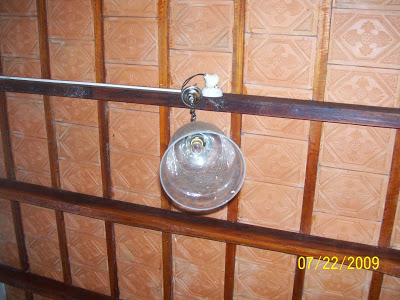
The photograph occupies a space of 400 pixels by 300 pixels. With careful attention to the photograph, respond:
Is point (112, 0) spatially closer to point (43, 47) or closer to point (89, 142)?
point (43, 47)

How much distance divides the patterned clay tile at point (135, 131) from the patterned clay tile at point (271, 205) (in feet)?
2.69

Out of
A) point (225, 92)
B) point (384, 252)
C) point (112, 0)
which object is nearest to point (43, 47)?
point (112, 0)

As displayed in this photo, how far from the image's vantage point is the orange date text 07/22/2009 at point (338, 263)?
9.03 feet

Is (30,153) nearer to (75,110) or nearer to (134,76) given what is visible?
(75,110)

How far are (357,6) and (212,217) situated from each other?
188 cm

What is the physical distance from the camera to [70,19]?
313cm

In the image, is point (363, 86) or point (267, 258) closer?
point (363, 86)

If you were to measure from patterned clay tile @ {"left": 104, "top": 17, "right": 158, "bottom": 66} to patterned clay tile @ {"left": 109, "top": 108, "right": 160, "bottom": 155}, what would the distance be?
43 centimetres

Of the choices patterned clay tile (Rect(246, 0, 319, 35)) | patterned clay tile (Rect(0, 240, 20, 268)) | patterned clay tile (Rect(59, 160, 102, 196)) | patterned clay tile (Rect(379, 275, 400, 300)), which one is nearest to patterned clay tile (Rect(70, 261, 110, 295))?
patterned clay tile (Rect(0, 240, 20, 268))

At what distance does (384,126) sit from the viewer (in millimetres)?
2449

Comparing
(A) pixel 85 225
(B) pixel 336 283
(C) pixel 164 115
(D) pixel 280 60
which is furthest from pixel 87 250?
(D) pixel 280 60

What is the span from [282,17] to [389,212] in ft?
5.06

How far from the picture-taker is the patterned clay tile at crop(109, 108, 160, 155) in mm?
3178

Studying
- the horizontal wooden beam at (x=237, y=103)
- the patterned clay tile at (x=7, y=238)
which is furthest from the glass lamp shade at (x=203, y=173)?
the patterned clay tile at (x=7, y=238)
